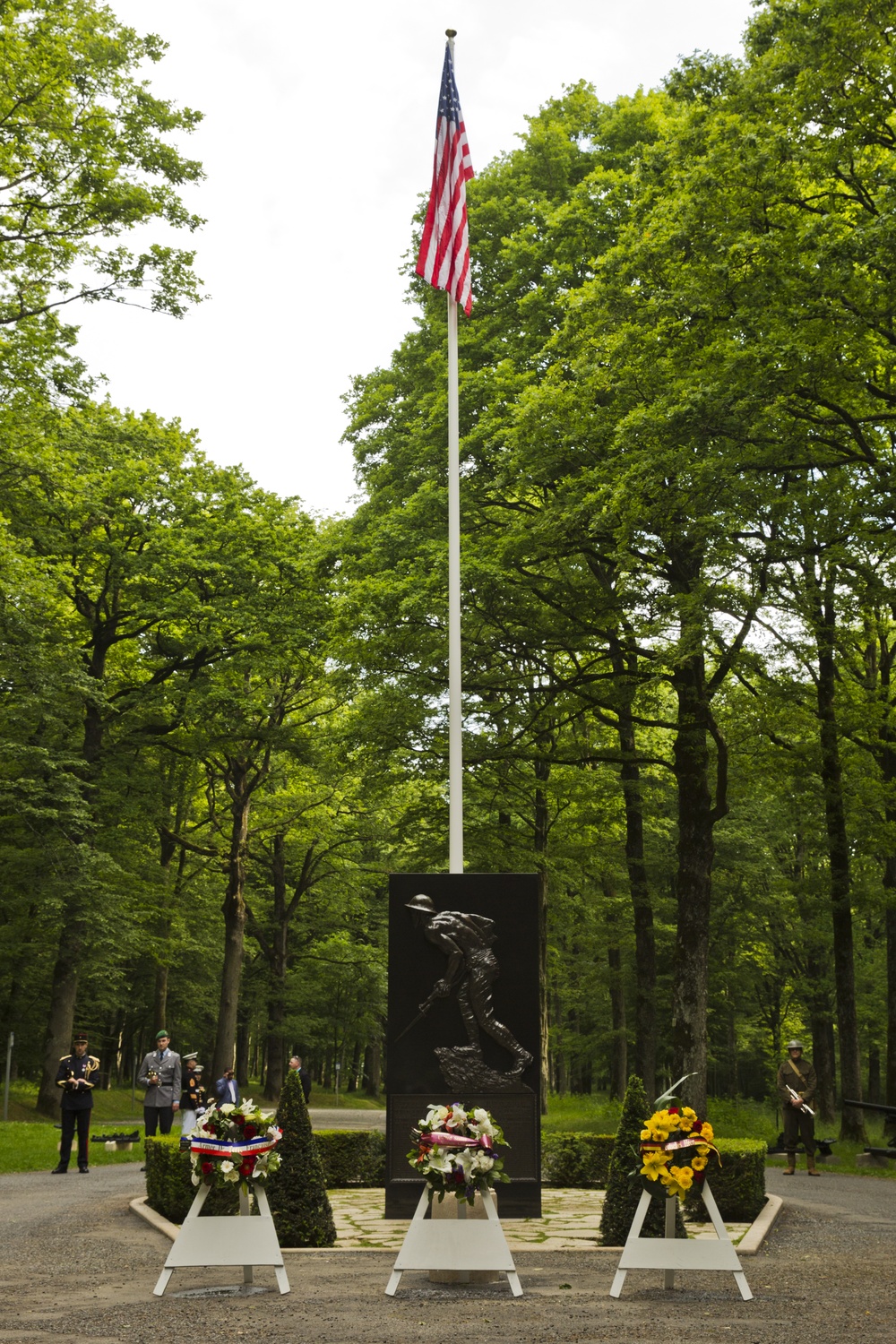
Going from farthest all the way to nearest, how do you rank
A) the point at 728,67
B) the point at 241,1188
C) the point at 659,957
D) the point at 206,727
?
the point at 659,957, the point at 206,727, the point at 728,67, the point at 241,1188

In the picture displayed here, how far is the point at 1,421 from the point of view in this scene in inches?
824

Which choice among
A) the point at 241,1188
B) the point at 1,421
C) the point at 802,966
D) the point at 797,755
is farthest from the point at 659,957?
the point at 241,1188

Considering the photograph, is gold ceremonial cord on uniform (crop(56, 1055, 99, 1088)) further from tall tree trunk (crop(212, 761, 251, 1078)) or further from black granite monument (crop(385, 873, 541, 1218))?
tall tree trunk (crop(212, 761, 251, 1078))

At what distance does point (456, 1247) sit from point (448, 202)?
10094 mm

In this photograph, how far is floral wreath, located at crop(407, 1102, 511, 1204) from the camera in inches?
299

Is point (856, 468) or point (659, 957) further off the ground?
point (856, 468)

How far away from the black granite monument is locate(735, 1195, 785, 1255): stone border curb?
188cm

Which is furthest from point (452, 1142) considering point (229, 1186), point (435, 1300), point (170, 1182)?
point (170, 1182)

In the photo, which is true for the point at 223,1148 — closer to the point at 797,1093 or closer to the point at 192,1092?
the point at 192,1092

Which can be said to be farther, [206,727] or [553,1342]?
[206,727]

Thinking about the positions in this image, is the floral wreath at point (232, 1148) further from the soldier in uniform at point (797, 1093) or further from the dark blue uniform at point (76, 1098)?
the soldier in uniform at point (797, 1093)

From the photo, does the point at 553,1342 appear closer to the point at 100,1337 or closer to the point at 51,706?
A: the point at 100,1337

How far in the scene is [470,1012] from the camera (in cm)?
1092

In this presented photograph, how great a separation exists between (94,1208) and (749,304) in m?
12.4
